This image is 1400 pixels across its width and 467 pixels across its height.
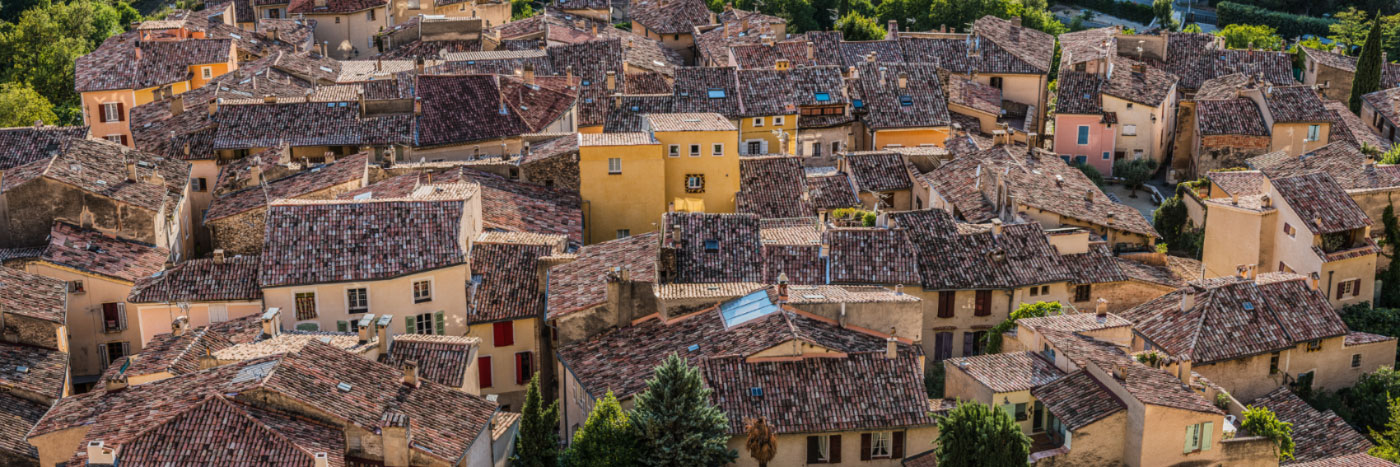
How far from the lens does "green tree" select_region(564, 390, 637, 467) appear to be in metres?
46.1

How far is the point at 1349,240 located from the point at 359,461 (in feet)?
137

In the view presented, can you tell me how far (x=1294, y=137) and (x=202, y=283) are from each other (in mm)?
56084

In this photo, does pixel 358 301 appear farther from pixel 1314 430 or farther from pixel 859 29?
pixel 859 29

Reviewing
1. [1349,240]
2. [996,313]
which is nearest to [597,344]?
[996,313]

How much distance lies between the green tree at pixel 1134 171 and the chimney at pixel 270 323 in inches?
1944

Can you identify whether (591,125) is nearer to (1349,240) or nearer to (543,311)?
(543,311)

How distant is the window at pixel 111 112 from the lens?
8500 centimetres

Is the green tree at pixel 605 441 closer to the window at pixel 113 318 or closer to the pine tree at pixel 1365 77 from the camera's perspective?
the window at pixel 113 318

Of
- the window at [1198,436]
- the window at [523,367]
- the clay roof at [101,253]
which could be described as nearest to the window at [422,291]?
the window at [523,367]

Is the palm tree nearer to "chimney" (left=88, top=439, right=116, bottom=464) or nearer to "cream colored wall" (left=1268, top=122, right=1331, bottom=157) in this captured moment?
"chimney" (left=88, top=439, right=116, bottom=464)

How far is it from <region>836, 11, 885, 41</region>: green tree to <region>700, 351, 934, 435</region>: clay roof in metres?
66.7

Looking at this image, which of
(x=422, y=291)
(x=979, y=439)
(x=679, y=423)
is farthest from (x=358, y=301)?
(x=979, y=439)

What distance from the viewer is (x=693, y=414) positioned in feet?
151

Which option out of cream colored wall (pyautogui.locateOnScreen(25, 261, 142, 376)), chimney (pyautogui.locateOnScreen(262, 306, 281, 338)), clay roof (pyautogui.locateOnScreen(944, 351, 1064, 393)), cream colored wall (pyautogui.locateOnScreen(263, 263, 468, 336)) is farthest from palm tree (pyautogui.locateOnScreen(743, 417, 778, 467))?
cream colored wall (pyautogui.locateOnScreen(25, 261, 142, 376))
